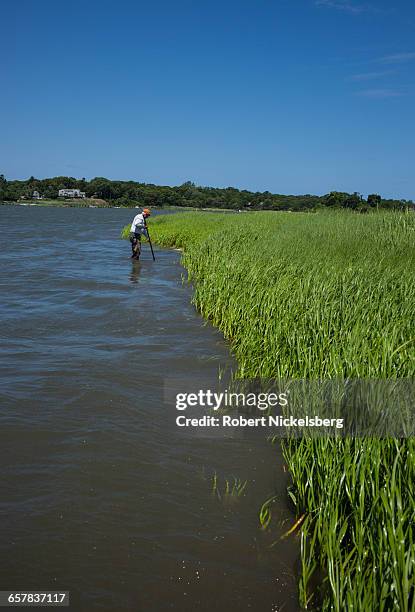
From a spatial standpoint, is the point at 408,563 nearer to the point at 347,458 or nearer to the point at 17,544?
the point at 347,458

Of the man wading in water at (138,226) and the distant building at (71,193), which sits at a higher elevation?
the distant building at (71,193)

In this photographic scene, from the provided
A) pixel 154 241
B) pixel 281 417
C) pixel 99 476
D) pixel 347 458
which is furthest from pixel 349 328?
pixel 154 241

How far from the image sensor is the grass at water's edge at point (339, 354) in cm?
284

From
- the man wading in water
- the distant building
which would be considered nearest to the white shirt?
the man wading in water

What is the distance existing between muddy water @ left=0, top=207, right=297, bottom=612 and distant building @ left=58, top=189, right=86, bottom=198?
18174cm

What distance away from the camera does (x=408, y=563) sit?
2525 millimetres

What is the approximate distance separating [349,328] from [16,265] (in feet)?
53.1

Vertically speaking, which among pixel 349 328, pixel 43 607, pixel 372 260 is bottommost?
pixel 43 607

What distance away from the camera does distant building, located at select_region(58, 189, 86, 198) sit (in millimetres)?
179250

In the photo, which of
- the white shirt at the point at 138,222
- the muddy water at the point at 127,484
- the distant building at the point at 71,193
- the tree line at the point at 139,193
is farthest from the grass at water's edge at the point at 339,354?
the distant building at the point at 71,193

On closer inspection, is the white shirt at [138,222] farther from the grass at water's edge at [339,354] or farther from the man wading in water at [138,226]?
the grass at water's edge at [339,354]

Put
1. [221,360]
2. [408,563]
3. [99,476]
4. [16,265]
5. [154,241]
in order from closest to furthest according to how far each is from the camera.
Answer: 1. [408,563]
2. [99,476]
3. [221,360]
4. [16,265]
5. [154,241]

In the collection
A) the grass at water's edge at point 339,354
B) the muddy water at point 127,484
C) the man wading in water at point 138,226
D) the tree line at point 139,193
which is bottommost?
the muddy water at point 127,484

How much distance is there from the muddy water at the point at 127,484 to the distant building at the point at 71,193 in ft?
596
